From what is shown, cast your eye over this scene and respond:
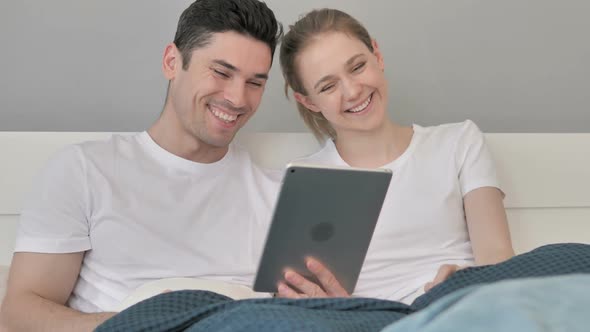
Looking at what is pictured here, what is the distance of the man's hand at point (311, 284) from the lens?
126 cm

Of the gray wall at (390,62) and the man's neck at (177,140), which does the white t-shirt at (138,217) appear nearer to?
the man's neck at (177,140)

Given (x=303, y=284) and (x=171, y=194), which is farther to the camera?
(x=171, y=194)

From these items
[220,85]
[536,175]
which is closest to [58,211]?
[220,85]

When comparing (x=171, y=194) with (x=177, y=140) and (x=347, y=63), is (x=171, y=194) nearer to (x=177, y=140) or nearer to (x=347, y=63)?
(x=177, y=140)

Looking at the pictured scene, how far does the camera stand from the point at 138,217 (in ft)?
4.89

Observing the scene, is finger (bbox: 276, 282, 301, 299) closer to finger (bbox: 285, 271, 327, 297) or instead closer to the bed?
finger (bbox: 285, 271, 327, 297)

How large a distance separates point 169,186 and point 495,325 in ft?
3.49

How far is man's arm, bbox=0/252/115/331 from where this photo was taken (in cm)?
127

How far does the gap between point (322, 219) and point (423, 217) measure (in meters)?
0.47

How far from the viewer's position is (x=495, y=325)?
0.57 meters

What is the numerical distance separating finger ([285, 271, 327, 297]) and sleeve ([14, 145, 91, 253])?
44cm

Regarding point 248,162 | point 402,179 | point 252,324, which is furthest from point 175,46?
point 252,324

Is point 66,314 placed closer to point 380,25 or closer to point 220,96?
point 220,96

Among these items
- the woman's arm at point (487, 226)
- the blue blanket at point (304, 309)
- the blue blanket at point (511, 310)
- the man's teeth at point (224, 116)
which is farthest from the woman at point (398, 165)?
the blue blanket at point (511, 310)
